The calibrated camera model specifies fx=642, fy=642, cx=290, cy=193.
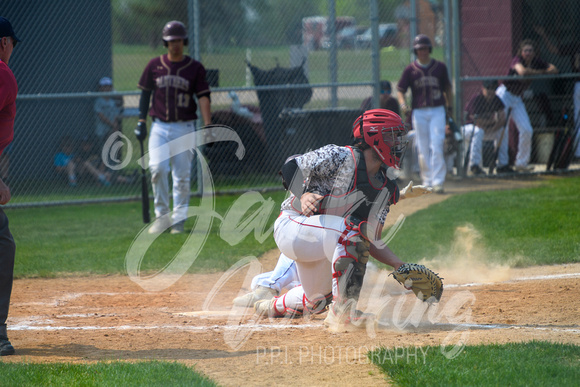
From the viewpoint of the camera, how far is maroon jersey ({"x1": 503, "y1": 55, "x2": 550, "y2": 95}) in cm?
1134

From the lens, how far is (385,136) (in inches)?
165

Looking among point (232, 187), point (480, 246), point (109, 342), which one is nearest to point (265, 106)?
point (232, 187)

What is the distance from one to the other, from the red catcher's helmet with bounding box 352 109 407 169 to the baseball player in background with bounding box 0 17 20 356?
2.21m

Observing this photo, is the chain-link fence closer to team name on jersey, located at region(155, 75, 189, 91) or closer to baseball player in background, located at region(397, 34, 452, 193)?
baseball player in background, located at region(397, 34, 452, 193)

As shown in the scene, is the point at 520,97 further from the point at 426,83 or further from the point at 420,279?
the point at 420,279

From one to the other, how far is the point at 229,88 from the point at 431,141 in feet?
10.6

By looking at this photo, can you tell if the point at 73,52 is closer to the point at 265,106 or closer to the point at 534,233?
the point at 265,106

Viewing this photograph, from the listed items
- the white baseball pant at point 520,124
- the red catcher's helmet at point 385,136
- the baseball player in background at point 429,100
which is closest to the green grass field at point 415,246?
the baseball player in background at point 429,100

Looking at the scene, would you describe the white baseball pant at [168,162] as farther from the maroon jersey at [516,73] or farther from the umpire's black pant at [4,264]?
the maroon jersey at [516,73]

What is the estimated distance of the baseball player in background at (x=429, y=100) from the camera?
982 centimetres

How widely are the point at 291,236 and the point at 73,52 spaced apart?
905 cm

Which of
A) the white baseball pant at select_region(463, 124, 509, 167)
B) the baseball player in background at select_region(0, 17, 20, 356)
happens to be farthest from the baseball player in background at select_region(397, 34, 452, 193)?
the baseball player in background at select_region(0, 17, 20, 356)

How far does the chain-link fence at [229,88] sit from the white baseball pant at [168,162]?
2108 mm

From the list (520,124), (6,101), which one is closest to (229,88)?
(520,124)
